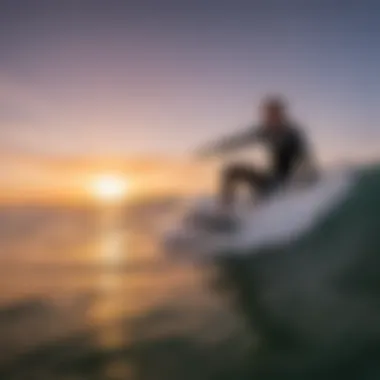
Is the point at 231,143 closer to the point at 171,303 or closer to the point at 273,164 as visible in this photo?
the point at 273,164

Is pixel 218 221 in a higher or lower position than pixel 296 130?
lower

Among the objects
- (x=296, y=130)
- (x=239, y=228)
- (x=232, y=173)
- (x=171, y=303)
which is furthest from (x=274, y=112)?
(x=171, y=303)

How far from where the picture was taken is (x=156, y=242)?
59.4 inches

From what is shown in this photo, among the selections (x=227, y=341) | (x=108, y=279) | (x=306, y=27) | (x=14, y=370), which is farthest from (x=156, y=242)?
(x=306, y=27)

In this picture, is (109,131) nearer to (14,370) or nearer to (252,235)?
(252,235)

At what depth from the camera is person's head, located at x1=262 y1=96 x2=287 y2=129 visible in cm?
153

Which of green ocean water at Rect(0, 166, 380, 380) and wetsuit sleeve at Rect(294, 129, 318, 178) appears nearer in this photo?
green ocean water at Rect(0, 166, 380, 380)

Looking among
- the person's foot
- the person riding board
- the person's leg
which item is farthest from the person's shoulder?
the person's foot

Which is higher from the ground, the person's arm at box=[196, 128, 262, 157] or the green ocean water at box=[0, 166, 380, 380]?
the person's arm at box=[196, 128, 262, 157]

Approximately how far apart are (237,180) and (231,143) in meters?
0.10

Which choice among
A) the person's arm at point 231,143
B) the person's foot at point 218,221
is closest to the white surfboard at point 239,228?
the person's foot at point 218,221

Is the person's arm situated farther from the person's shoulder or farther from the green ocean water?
the green ocean water

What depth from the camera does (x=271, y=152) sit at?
1.53m

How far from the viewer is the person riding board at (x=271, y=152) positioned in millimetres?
1518
